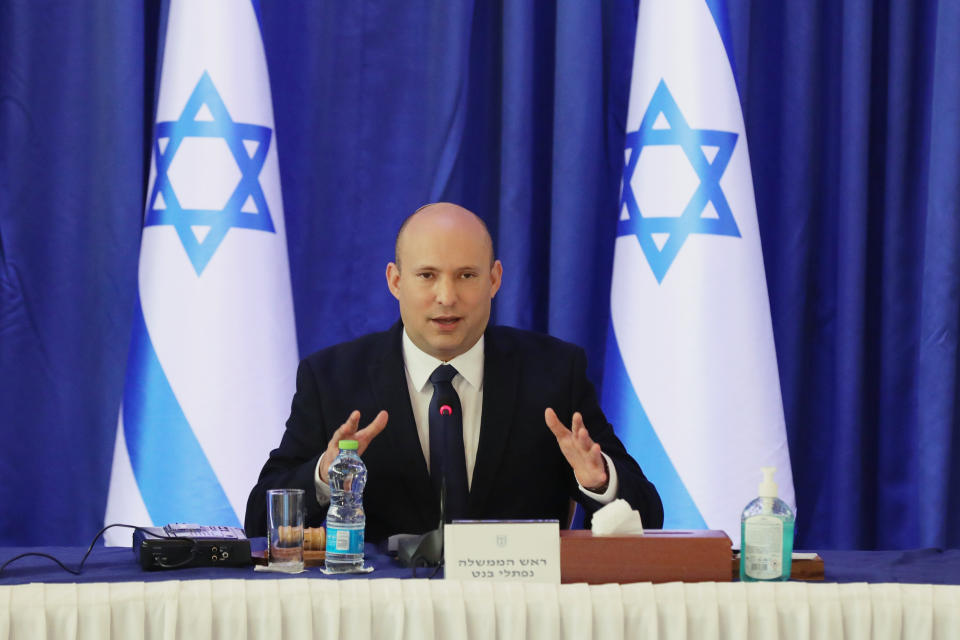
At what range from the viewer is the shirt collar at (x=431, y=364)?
7.72ft

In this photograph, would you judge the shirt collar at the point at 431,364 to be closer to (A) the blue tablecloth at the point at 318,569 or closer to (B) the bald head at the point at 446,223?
(B) the bald head at the point at 446,223

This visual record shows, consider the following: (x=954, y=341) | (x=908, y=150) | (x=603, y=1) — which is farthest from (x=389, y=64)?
(x=954, y=341)

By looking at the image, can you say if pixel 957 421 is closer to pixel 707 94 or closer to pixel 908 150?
pixel 908 150

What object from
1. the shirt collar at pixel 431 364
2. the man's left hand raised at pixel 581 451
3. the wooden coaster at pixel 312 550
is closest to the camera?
the wooden coaster at pixel 312 550

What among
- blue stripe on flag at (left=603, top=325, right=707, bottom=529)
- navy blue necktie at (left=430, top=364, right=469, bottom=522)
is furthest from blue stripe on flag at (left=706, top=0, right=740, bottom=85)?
navy blue necktie at (left=430, top=364, right=469, bottom=522)

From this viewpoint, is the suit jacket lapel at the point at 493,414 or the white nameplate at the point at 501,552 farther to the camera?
the suit jacket lapel at the point at 493,414

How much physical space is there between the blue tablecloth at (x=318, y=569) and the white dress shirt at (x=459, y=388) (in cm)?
42

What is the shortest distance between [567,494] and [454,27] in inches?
77.1

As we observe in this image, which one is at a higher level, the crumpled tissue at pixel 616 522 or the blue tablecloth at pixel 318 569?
the crumpled tissue at pixel 616 522

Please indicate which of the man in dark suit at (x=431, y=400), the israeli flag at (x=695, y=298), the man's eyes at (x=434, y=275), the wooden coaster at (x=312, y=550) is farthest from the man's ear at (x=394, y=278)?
the israeli flag at (x=695, y=298)

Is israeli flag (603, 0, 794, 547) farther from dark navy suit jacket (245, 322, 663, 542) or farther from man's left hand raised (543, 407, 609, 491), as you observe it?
man's left hand raised (543, 407, 609, 491)

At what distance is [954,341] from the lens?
350 centimetres

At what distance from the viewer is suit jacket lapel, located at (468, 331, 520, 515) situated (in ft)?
7.41

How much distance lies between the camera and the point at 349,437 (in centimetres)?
187
